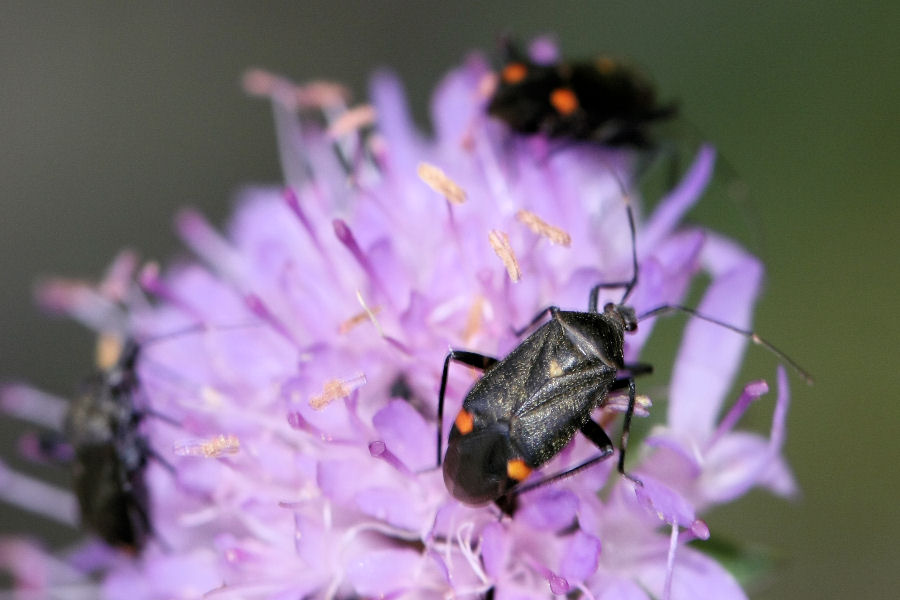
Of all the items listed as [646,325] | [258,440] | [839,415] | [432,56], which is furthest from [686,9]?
[258,440]

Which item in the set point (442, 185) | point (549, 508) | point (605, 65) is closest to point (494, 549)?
point (549, 508)

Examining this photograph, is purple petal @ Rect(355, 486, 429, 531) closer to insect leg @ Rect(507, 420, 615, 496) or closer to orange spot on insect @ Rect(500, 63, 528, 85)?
insect leg @ Rect(507, 420, 615, 496)

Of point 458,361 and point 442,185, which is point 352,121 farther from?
point 458,361

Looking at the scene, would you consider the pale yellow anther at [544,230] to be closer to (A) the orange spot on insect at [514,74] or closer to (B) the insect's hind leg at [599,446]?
(B) the insect's hind leg at [599,446]

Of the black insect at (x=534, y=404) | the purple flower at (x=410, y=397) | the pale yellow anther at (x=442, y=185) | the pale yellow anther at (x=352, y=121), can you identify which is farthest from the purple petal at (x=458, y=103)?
the black insect at (x=534, y=404)

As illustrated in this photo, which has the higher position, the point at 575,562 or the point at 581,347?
the point at 581,347

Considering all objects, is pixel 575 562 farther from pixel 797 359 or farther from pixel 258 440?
pixel 797 359
